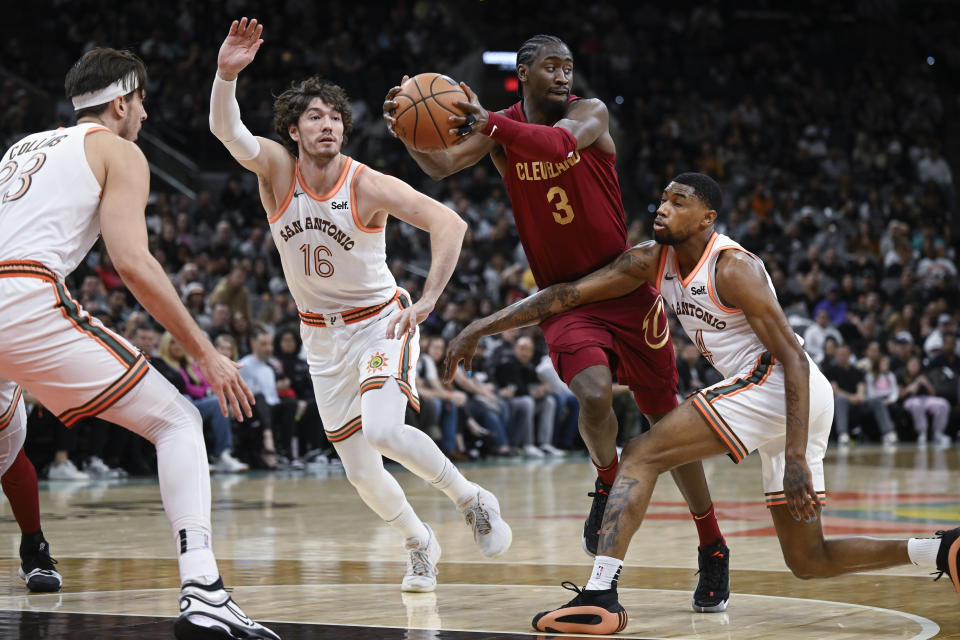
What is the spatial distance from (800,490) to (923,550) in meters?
0.52

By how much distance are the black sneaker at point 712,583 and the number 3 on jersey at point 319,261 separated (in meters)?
2.06

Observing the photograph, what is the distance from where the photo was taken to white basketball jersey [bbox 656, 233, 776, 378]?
5066 mm

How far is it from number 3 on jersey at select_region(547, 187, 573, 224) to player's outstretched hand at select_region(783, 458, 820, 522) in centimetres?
170

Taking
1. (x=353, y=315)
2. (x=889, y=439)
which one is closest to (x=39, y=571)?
(x=353, y=315)

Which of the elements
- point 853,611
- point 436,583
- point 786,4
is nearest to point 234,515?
point 436,583

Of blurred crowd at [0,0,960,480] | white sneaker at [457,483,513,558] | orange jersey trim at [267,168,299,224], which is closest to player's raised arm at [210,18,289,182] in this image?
orange jersey trim at [267,168,299,224]

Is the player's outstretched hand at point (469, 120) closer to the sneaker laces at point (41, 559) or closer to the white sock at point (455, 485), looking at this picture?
the white sock at point (455, 485)

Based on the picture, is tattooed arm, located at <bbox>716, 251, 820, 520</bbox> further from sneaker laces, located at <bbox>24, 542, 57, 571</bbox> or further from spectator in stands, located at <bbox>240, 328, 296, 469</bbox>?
spectator in stands, located at <bbox>240, 328, 296, 469</bbox>

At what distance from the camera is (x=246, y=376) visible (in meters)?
12.4

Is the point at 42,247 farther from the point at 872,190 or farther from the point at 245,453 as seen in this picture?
the point at 872,190

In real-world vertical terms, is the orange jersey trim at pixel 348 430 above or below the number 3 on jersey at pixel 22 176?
below

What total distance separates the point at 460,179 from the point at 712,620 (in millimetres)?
14633

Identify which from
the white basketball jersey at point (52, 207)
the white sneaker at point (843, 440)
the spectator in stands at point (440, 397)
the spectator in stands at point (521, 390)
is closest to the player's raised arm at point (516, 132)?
the white basketball jersey at point (52, 207)

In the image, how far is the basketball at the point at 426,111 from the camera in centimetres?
542
